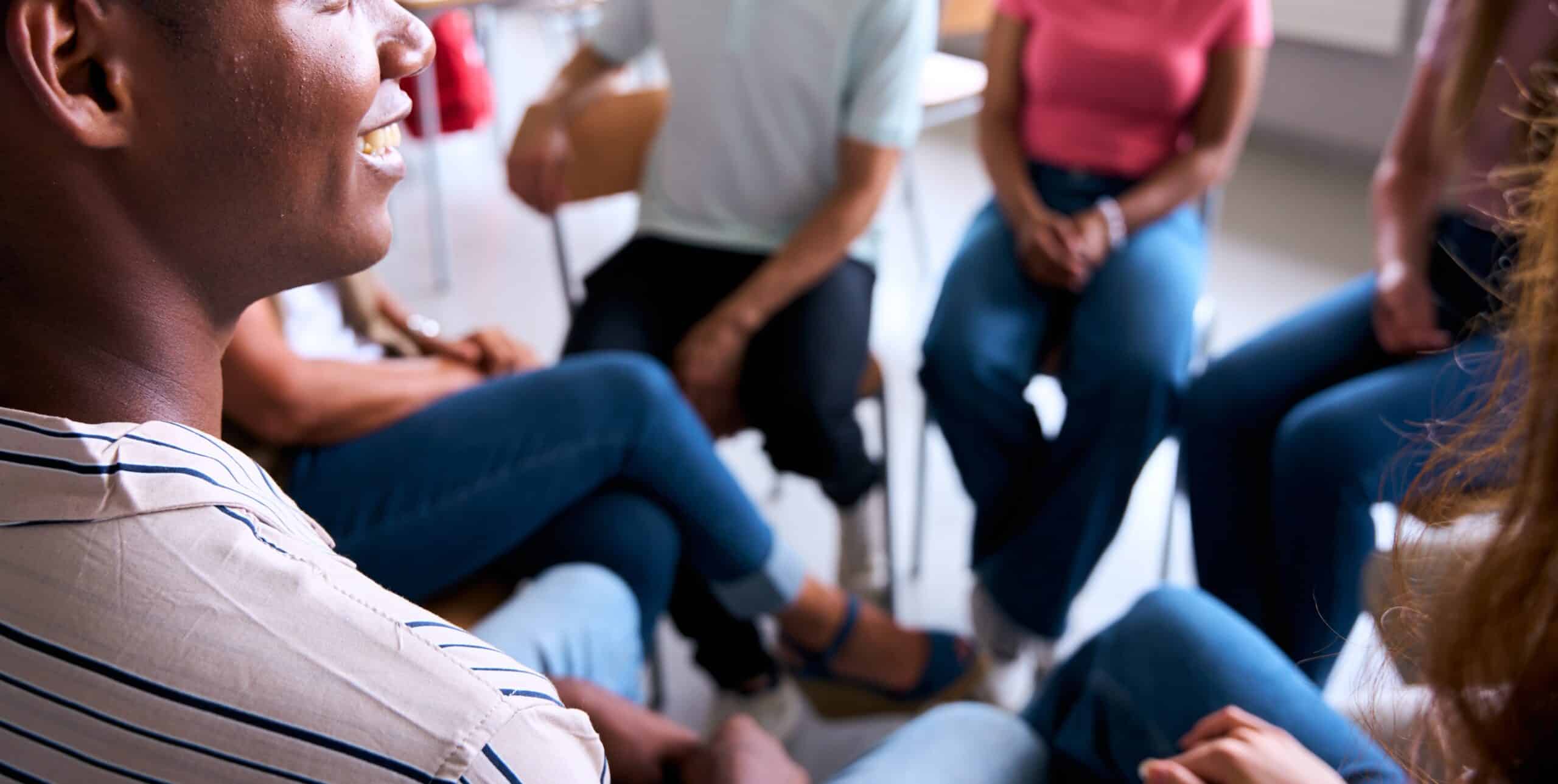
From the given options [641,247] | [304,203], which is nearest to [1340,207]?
[641,247]

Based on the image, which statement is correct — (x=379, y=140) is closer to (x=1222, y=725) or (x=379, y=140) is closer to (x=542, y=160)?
(x=1222, y=725)

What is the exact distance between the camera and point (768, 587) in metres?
1.33

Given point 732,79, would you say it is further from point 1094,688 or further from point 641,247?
point 1094,688

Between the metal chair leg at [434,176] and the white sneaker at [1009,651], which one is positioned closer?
the white sneaker at [1009,651]

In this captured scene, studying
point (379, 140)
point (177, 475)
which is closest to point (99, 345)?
point (177, 475)

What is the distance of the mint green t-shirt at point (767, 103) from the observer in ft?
4.97

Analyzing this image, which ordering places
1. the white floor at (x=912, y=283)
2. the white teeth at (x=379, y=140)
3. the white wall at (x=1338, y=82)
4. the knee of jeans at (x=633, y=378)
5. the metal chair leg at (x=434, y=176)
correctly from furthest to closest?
the white wall at (x=1338, y=82), the metal chair leg at (x=434, y=176), the white floor at (x=912, y=283), the knee of jeans at (x=633, y=378), the white teeth at (x=379, y=140)

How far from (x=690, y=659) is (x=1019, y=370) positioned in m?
0.62

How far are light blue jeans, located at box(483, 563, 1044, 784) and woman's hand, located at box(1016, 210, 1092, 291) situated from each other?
723 millimetres

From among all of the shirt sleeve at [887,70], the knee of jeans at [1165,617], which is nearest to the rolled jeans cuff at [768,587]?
the knee of jeans at [1165,617]

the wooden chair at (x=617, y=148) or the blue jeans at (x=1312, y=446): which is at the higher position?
the wooden chair at (x=617, y=148)

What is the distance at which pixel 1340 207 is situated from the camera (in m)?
3.08

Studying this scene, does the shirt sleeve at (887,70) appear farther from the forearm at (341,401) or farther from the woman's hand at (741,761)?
the woman's hand at (741,761)

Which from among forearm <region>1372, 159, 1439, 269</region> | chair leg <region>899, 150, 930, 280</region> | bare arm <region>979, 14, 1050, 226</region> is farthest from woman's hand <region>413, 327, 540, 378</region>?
chair leg <region>899, 150, 930, 280</region>
